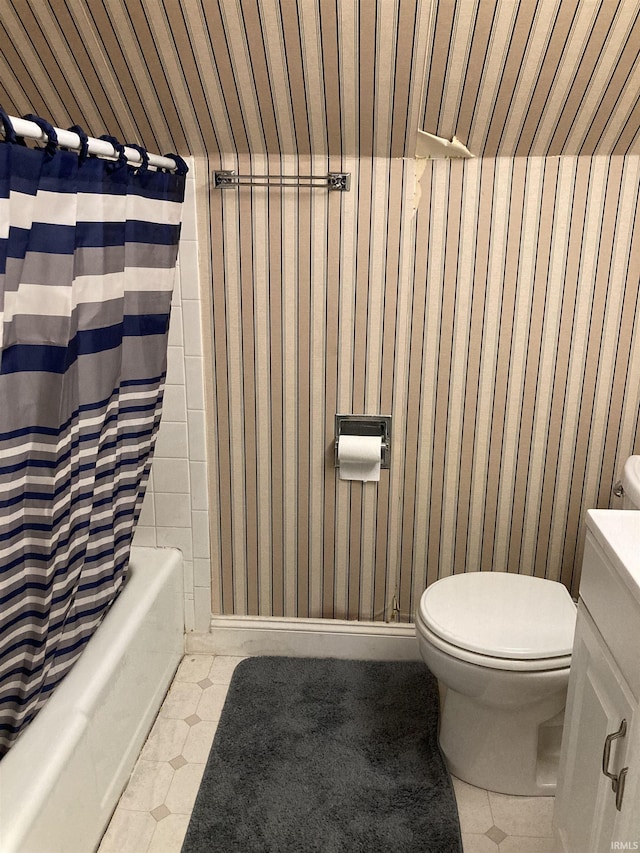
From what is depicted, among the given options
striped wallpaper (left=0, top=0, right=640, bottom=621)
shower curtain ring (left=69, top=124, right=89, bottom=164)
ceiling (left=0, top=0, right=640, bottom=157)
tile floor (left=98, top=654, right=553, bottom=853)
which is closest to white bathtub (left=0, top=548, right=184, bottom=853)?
tile floor (left=98, top=654, right=553, bottom=853)

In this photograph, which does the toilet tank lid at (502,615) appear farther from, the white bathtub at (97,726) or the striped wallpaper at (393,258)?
the white bathtub at (97,726)

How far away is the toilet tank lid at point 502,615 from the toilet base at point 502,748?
180 mm

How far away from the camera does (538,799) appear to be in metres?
1.75

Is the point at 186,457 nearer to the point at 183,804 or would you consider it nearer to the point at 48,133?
the point at 183,804

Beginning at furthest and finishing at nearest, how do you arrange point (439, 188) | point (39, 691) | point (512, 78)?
1. point (439, 188)
2. point (512, 78)
3. point (39, 691)

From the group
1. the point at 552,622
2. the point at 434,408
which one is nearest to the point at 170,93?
the point at 434,408

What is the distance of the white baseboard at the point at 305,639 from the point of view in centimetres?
226

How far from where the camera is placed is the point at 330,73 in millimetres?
1640

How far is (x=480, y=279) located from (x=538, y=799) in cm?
138

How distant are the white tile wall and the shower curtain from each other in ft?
0.80

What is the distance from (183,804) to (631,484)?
139 centimetres

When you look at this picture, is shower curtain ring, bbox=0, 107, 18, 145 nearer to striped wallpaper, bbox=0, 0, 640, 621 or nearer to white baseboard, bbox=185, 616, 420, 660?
striped wallpaper, bbox=0, 0, 640, 621

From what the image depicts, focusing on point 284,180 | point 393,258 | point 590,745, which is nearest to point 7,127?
point 284,180

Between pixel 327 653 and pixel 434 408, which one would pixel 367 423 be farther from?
pixel 327 653
